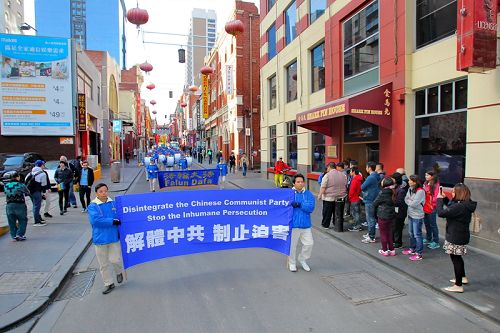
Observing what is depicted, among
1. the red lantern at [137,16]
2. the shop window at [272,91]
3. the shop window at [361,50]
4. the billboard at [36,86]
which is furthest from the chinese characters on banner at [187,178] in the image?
the billboard at [36,86]

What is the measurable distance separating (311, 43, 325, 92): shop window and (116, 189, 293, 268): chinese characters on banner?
9.90 metres

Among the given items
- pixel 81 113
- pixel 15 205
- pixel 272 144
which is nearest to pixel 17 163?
pixel 81 113

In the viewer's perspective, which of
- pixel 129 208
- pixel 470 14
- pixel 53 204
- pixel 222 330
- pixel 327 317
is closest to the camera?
pixel 222 330

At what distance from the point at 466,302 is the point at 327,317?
196cm

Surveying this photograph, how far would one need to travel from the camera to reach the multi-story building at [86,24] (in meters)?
107

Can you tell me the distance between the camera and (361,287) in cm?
526

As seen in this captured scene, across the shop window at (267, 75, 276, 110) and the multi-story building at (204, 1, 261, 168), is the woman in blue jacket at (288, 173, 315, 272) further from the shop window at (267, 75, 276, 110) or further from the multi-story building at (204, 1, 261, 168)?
the multi-story building at (204, 1, 261, 168)

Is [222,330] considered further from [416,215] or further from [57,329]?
[416,215]

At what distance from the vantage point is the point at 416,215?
257 inches

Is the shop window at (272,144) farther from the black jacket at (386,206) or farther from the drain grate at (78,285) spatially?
the drain grate at (78,285)

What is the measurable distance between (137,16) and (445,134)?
378 inches

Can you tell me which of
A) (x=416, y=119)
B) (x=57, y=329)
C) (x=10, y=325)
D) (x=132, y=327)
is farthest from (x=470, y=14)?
(x=10, y=325)

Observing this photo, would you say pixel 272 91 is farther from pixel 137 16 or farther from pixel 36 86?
pixel 36 86

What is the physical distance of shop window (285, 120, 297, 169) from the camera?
1743 cm
